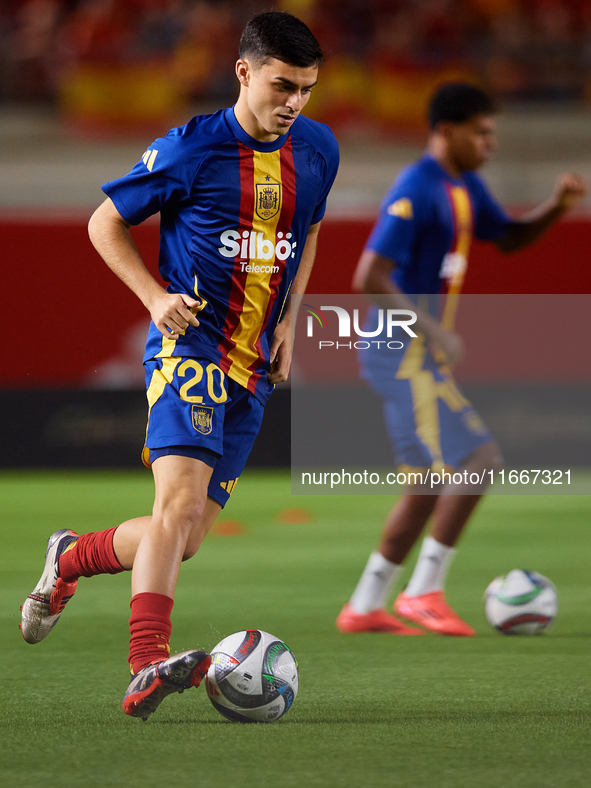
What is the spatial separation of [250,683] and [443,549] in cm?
159

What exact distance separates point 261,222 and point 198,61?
31.3 feet

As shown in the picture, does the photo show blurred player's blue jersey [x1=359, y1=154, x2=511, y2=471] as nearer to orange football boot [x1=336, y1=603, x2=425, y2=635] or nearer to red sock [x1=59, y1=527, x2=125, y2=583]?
orange football boot [x1=336, y1=603, x2=425, y2=635]

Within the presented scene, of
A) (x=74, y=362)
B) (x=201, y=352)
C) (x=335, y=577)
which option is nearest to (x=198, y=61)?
(x=74, y=362)

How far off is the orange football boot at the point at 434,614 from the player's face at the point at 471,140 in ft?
5.35

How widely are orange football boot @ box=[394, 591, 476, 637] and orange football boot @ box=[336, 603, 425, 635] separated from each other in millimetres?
56

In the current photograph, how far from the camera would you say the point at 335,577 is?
552 cm

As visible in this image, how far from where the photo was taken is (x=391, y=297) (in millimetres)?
4332

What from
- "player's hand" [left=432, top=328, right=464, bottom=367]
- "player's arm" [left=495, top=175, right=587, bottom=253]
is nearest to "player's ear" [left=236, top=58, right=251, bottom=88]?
"player's hand" [left=432, top=328, right=464, bottom=367]

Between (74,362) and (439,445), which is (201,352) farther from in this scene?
(74,362)

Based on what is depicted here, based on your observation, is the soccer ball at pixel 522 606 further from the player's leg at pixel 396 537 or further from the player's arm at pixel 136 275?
the player's arm at pixel 136 275

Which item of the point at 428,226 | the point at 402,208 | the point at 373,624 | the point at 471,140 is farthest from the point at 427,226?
the point at 373,624

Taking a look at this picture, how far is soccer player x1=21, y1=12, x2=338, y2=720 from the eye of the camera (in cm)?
307

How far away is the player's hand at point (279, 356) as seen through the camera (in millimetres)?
3408

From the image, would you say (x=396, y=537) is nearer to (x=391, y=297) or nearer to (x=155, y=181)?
(x=391, y=297)
